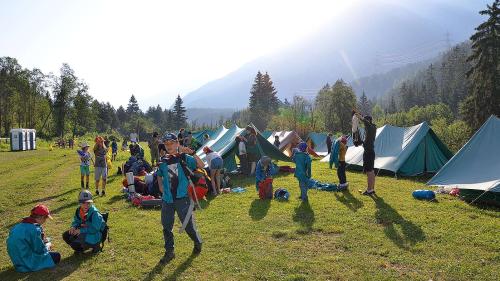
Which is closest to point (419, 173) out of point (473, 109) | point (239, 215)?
point (239, 215)

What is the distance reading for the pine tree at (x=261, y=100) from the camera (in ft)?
279

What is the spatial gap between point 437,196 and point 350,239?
210 inches

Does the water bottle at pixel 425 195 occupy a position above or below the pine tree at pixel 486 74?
below

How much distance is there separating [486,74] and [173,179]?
1386 inches

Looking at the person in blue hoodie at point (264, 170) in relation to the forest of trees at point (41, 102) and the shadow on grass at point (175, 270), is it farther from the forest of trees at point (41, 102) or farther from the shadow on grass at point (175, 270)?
the forest of trees at point (41, 102)

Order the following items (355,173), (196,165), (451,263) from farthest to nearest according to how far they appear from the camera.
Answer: (355,173) < (196,165) < (451,263)

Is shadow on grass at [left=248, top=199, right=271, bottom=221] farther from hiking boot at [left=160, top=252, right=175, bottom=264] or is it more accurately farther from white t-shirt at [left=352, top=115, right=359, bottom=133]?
white t-shirt at [left=352, top=115, right=359, bottom=133]

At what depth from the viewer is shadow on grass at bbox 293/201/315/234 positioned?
7939mm

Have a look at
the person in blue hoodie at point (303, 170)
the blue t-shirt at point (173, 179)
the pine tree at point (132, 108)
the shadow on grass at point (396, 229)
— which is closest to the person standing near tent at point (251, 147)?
the person in blue hoodie at point (303, 170)

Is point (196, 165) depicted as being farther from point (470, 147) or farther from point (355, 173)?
point (355, 173)

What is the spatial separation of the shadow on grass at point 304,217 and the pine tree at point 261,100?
246 ft

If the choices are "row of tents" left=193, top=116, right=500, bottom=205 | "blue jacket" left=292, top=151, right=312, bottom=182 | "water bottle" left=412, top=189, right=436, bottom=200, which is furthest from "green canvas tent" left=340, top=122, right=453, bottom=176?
"blue jacket" left=292, top=151, right=312, bottom=182

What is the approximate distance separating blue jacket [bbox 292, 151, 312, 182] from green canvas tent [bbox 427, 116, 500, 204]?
3.62 m

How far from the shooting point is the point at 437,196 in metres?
11.1
